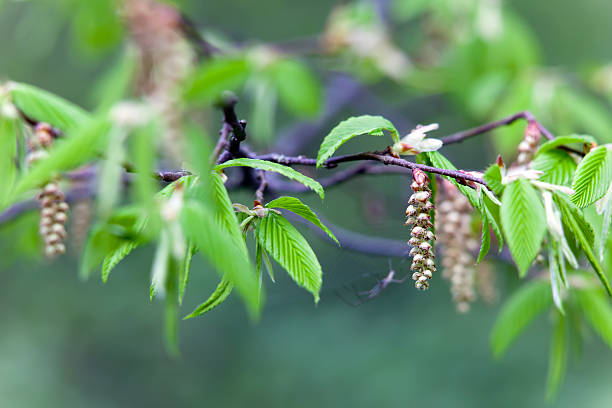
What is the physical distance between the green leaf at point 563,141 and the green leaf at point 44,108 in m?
0.62

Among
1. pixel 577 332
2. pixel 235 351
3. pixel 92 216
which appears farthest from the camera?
pixel 235 351

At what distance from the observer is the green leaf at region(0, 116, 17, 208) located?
668mm

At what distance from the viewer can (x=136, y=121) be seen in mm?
457

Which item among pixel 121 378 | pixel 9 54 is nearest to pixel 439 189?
pixel 121 378

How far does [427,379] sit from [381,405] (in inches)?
13.5

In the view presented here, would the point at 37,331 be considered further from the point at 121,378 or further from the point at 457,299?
the point at 457,299

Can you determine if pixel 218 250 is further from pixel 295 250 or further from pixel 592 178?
pixel 592 178

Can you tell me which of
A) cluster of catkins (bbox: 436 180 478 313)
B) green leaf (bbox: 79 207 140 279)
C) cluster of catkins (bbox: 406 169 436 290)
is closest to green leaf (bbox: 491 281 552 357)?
cluster of catkins (bbox: 436 180 478 313)

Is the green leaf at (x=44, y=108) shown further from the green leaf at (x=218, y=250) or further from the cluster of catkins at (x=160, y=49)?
the cluster of catkins at (x=160, y=49)

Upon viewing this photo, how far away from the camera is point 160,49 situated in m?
1.55

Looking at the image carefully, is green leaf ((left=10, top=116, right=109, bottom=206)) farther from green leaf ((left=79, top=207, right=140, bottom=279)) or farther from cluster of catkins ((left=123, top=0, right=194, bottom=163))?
cluster of catkins ((left=123, top=0, right=194, bottom=163))

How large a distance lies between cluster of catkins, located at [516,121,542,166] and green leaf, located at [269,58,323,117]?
85 cm

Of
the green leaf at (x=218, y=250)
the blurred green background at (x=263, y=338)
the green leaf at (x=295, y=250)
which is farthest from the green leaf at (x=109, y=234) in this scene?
the blurred green background at (x=263, y=338)

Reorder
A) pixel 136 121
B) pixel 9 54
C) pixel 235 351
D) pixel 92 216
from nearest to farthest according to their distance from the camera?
1. pixel 136 121
2. pixel 92 216
3. pixel 235 351
4. pixel 9 54
